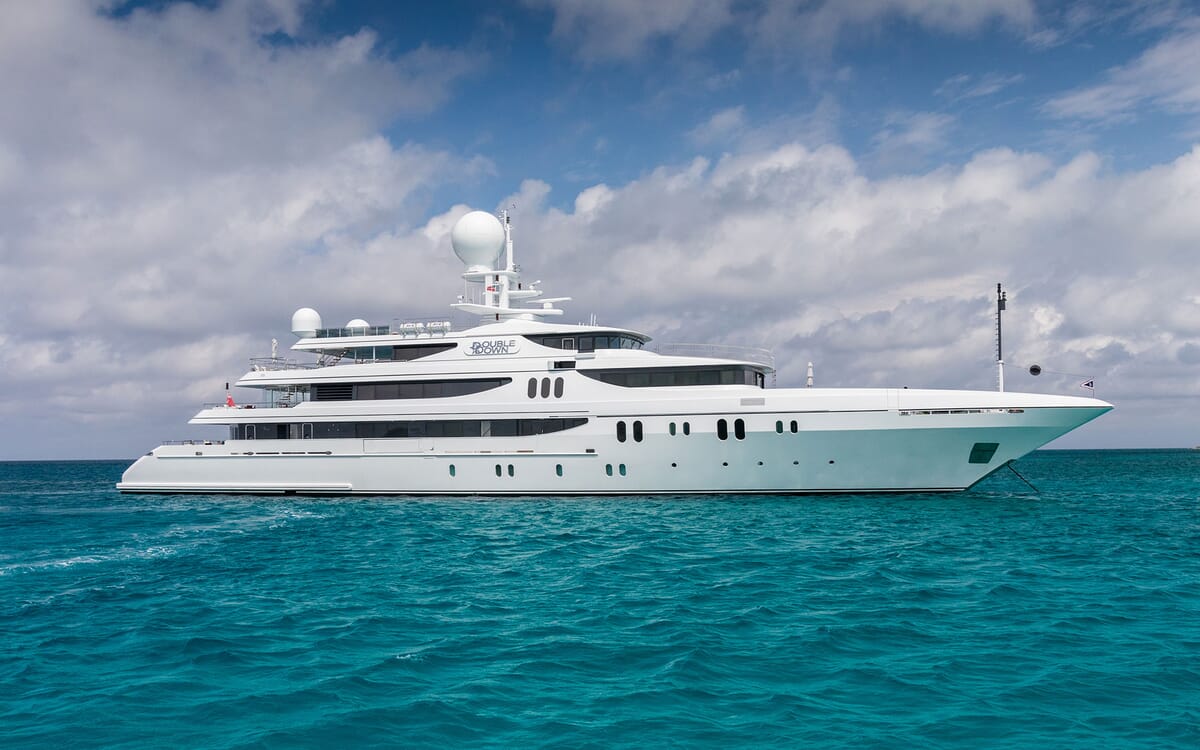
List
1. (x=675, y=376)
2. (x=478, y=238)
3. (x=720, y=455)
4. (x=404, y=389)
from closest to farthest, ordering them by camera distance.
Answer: (x=720, y=455) → (x=675, y=376) → (x=404, y=389) → (x=478, y=238)

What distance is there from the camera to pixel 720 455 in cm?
2672

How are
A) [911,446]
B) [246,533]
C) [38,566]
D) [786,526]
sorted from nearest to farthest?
[38,566], [786,526], [246,533], [911,446]

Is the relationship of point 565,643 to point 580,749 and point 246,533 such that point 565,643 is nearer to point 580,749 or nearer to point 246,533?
point 580,749

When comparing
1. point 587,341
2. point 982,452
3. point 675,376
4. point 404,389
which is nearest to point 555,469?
point 587,341

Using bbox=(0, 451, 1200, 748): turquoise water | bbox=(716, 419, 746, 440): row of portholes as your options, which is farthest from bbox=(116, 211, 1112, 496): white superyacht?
bbox=(0, 451, 1200, 748): turquoise water

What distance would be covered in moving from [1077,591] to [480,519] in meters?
15.7

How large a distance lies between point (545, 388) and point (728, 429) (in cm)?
696

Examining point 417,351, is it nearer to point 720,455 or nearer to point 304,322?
point 304,322

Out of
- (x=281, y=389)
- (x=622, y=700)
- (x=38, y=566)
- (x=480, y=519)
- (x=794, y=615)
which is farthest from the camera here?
(x=281, y=389)

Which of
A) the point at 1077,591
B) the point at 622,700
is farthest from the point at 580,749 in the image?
the point at 1077,591

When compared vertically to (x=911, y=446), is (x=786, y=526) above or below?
below

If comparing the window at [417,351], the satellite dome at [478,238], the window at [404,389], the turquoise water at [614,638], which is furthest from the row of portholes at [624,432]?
the satellite dome at [478,238]

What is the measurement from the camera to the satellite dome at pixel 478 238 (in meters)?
33.3

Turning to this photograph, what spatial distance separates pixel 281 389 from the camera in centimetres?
3394
